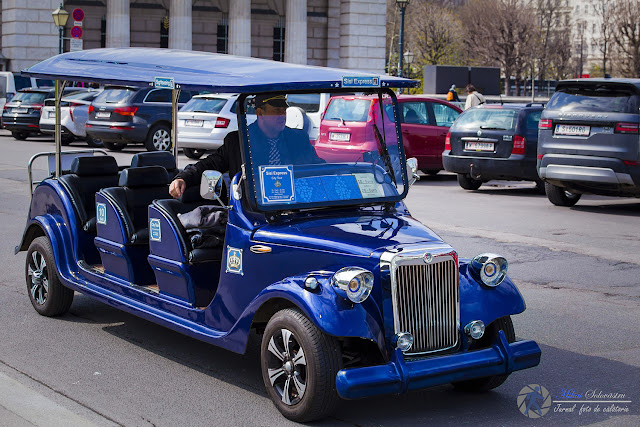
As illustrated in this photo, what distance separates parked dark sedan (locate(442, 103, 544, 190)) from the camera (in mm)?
16250

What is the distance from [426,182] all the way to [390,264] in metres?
13.9

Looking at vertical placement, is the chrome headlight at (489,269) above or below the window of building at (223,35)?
below

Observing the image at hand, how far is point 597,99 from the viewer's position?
1398 centimetres

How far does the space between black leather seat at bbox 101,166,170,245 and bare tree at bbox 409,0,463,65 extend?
62572 millimetres

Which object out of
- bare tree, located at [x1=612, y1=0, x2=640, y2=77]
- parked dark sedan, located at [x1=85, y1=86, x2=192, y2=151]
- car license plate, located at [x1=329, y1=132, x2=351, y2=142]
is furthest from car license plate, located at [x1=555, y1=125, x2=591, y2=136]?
bare tree, located at [x1=612, y1=0, x2=640, y2=77]

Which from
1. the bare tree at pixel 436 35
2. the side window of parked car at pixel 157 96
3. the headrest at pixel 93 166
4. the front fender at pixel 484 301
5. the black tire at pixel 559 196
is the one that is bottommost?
the black tire at pixel 559 196

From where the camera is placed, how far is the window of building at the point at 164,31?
5031 cm

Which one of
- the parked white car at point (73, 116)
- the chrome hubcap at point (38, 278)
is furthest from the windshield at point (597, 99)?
the parked white car at point (73, 116)

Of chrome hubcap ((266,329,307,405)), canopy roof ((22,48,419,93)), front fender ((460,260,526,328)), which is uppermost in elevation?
canopy roof ((22,48,419,93))

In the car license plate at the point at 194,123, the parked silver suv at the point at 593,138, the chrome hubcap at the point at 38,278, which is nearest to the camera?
the chrome hubcap at the point at 38,278

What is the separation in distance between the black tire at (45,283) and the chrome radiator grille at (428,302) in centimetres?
331

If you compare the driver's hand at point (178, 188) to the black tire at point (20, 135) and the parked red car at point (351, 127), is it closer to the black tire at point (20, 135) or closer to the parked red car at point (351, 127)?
the parked red car at point (351, 127)

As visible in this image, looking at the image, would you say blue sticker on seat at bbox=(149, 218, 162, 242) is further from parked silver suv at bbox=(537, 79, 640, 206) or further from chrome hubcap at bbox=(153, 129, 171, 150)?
chrome hubcap at bbox=(153, 129, 171, 150)

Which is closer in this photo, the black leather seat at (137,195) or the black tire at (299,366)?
the black tire at (299,366)
